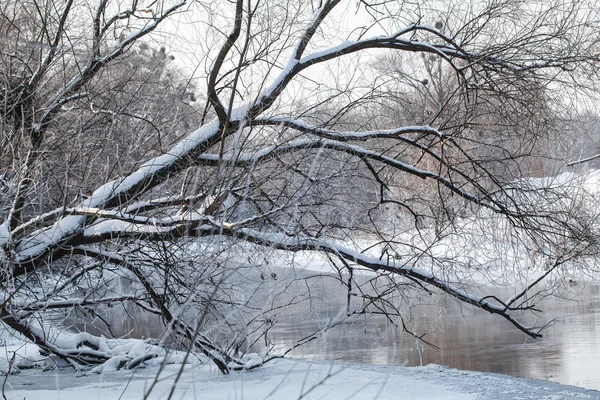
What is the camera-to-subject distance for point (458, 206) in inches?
285

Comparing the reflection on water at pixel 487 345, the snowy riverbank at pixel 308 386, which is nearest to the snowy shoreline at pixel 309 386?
the snowy riverbank at pixel 308 386

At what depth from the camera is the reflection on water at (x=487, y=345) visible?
9.30 metres

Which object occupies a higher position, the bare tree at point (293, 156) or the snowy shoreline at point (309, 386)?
the bare tree at point (293, 156)

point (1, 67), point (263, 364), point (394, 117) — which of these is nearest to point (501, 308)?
point (394, 117)

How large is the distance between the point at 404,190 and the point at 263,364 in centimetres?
273

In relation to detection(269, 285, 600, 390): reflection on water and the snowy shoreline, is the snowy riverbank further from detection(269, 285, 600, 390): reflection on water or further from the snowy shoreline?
detection(269, 285, 600, 390): reflection on water

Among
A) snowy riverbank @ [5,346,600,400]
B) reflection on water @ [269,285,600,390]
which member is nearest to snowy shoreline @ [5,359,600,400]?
snowy riverbank @ [5,346,600,400]

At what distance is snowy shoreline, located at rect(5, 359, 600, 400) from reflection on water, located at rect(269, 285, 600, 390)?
366mm

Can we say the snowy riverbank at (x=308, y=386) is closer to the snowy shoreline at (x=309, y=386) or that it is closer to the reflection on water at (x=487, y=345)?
the snowy shoreline at (x=309, y=386)

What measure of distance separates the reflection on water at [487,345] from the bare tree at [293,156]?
5.34 ft

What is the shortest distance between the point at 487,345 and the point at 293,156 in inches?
237

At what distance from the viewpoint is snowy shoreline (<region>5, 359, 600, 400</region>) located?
742 centimetres

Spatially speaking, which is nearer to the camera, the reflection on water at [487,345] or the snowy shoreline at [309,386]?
the snowy shoreline at [309,386]

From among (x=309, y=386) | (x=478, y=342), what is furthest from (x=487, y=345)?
(x=309, y=386)
